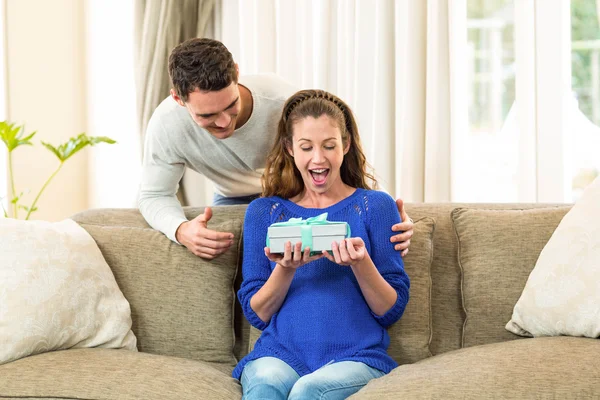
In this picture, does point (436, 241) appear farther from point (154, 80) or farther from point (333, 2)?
point (154, 80)

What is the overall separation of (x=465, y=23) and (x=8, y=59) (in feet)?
7.40

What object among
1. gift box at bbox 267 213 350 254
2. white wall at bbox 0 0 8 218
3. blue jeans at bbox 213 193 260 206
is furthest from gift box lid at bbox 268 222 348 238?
white wall at bbox 0 0 8 218

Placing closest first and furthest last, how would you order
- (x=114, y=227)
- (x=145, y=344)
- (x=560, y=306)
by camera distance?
(x=560, y=306)
(x=145, y=344)
(x=114, y=227)

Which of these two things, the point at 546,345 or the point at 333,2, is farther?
the point at 333,2

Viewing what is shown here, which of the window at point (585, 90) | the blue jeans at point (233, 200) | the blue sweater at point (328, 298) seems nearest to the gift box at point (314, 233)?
the blue sweater at point (328, 298)

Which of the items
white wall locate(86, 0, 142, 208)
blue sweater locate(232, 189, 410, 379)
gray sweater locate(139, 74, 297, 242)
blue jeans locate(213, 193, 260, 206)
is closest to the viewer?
blue sweater locate(232, 189, 410, 379)

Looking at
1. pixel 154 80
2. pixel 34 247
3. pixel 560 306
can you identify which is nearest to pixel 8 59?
pixel 154 80

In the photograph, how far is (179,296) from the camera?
224 centimetres

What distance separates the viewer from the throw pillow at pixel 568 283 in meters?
1.92

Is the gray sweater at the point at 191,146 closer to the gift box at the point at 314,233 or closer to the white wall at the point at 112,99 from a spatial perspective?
the gift box at the point at 314,233

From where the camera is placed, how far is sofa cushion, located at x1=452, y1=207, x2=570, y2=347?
212 cm

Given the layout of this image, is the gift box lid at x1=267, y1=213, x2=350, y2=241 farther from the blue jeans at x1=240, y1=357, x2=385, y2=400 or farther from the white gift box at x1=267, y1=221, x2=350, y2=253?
the blue jeans at x1=240, y1=357, x2=385, y2=400

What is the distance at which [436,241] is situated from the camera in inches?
90.1

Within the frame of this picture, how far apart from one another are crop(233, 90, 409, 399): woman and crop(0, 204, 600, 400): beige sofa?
0.37ft
